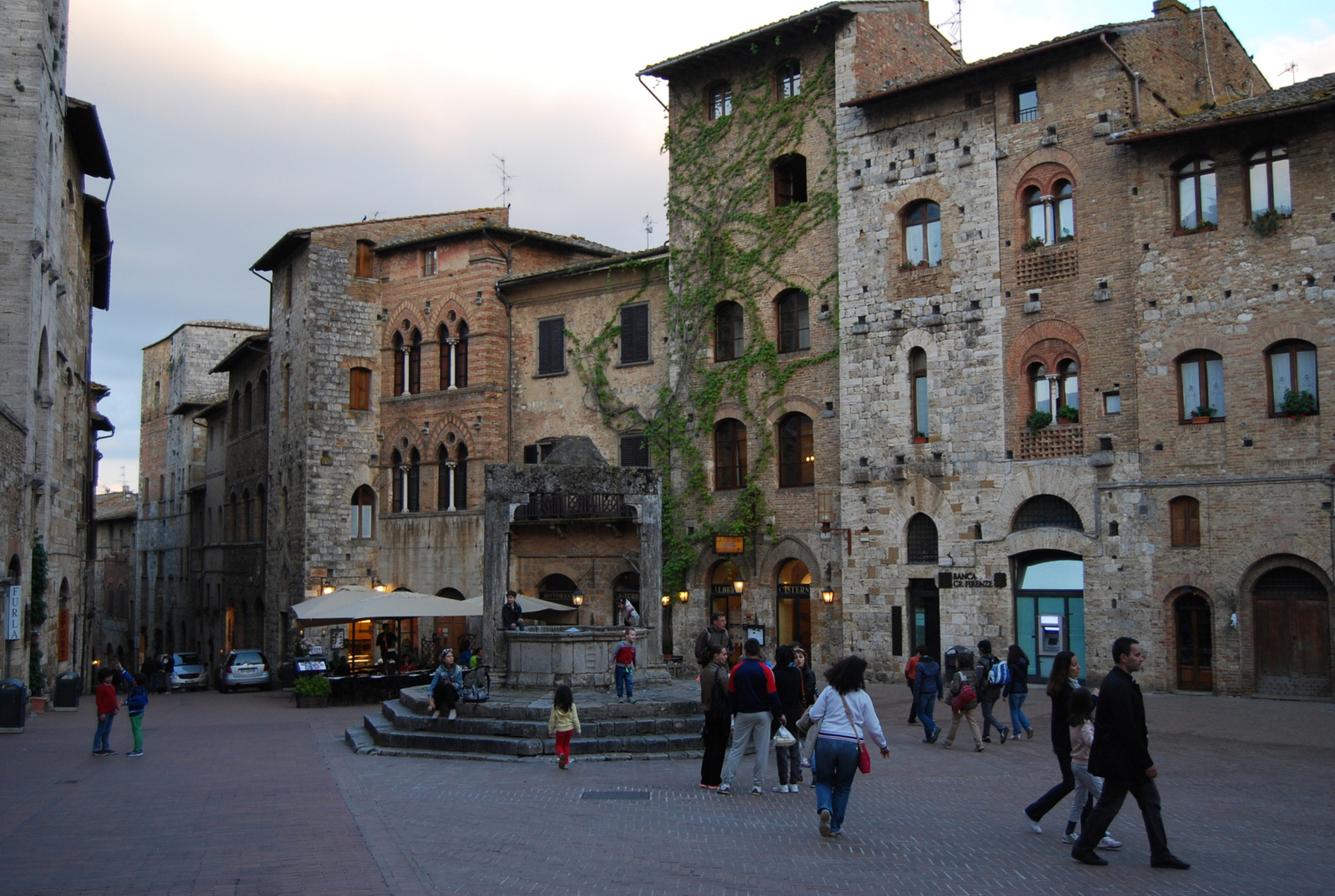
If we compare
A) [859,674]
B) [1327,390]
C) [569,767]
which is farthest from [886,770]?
[1327,390]

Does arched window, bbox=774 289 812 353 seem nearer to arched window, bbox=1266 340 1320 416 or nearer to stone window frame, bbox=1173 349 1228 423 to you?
stone window frame, bbox=1173 349 1228 423

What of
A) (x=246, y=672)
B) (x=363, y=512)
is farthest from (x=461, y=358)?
(x=246, y=672)

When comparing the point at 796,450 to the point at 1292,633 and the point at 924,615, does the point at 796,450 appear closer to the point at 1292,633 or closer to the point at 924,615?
the point at 924,615

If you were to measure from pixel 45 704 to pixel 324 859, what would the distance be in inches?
742

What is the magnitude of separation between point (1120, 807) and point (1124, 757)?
43 cm

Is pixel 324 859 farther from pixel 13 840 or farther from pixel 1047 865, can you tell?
pixel 1047 865

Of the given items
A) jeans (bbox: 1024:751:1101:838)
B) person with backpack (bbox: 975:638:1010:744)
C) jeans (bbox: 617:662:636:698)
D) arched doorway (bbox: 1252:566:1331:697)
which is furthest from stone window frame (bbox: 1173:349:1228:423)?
jeans (bbox: 1024:751:1101:838)

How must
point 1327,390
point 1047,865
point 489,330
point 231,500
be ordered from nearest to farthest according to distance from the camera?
Result: 1. point 1047,865
2. point 1327,390
3. point 489,330
4. point 231,500

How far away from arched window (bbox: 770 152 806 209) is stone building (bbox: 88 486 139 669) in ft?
145

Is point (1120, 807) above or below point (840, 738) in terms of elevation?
below

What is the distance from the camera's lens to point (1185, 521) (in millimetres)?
22969

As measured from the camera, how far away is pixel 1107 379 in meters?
24.1

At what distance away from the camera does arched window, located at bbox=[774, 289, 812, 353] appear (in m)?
29.6

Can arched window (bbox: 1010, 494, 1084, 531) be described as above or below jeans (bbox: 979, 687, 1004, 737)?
above
